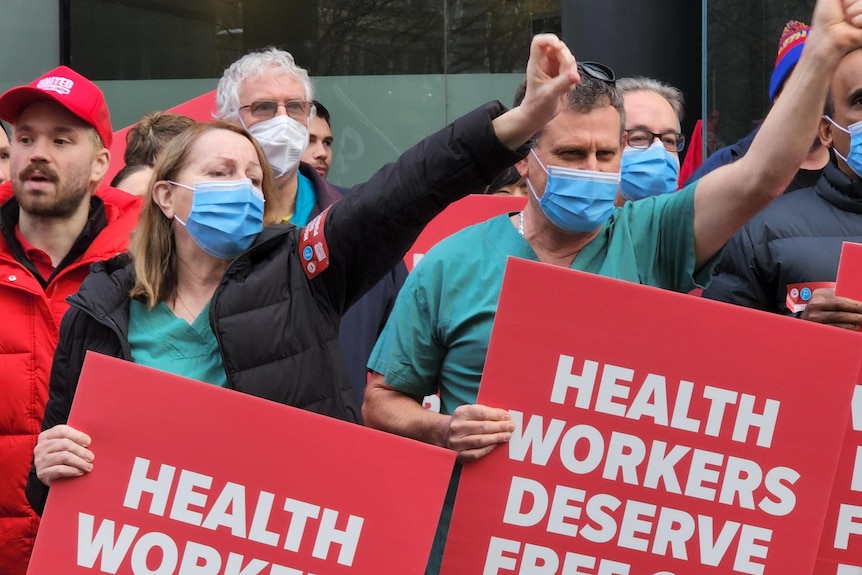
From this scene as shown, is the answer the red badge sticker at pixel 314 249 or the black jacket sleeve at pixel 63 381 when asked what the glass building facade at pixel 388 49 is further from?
the black jacket sleeve at pixel 63 381

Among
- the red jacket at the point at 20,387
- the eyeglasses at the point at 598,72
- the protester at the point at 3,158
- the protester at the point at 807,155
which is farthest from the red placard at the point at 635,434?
the protester at the point at 3,158

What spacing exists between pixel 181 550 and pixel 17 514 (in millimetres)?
1194

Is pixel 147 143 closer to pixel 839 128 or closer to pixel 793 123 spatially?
pixel 839 128

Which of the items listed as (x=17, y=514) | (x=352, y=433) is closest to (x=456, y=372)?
(x=352, y=433)

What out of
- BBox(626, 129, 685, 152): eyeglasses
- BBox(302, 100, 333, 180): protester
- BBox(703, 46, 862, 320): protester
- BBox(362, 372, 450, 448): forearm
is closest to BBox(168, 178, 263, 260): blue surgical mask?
BBox(362, 372, 450, 448): forearm

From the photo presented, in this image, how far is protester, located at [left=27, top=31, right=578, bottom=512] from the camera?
254 cm

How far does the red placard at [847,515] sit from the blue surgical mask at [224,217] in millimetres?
1383

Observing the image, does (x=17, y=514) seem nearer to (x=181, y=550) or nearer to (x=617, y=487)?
(x=181, y=550)

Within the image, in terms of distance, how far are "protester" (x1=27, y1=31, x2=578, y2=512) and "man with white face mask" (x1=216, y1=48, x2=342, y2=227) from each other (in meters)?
0.95

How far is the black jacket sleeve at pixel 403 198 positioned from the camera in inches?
99.5

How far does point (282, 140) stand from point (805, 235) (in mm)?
1806

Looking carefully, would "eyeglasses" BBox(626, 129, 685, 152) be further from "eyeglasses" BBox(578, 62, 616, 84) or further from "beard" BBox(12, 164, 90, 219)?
"beard" BBox(12, 164, 90, 219)

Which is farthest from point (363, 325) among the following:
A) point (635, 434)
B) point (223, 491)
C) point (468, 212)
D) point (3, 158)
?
point (3, 158)

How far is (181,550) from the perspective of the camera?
2.52 m
